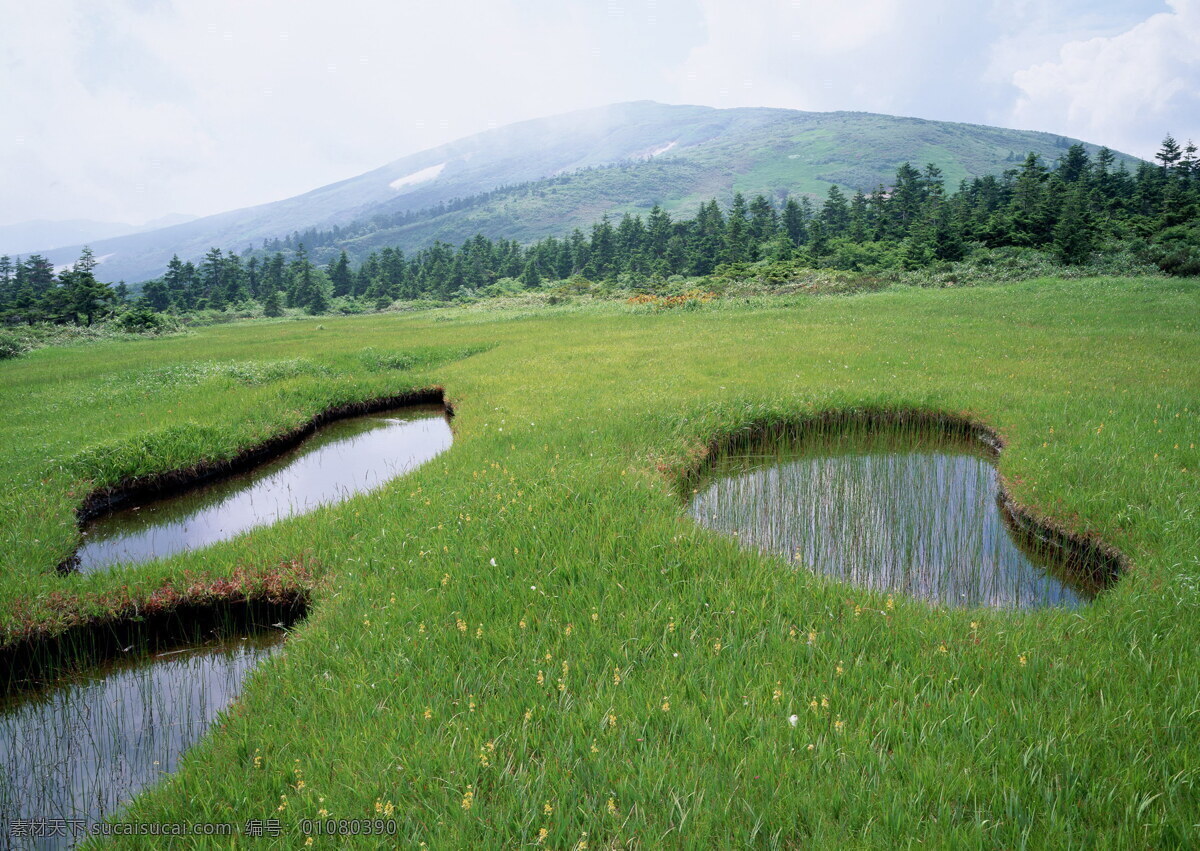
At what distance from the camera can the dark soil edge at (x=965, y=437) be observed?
20.5ft

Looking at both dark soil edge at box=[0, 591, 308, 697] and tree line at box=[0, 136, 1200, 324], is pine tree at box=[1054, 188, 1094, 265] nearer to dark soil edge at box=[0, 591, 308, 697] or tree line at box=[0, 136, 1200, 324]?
tree line at box=[0, 136, 1200, 324]

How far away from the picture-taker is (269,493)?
399 inches

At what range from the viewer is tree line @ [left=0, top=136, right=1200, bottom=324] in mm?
41531

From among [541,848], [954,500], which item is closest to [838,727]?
[541,848]

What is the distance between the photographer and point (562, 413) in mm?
11445

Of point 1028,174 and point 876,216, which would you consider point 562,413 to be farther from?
point 876,216

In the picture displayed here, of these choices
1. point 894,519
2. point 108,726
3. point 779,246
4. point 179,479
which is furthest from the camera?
point 779,246

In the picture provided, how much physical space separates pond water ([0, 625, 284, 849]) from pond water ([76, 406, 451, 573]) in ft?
6.43

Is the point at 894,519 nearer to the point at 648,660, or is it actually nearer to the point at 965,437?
the point at 965,437

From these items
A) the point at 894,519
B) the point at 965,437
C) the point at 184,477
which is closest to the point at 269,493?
the point at 184,477

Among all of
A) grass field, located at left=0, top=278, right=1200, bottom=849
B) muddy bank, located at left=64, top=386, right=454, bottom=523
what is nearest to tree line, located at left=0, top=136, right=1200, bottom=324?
grass field, located at left=0, top=278, right=1200, bottom=849

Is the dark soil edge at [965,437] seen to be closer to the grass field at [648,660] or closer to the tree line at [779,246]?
the grass field at [648,660]

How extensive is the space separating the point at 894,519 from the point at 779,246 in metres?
61.7

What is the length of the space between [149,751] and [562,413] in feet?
26.4
